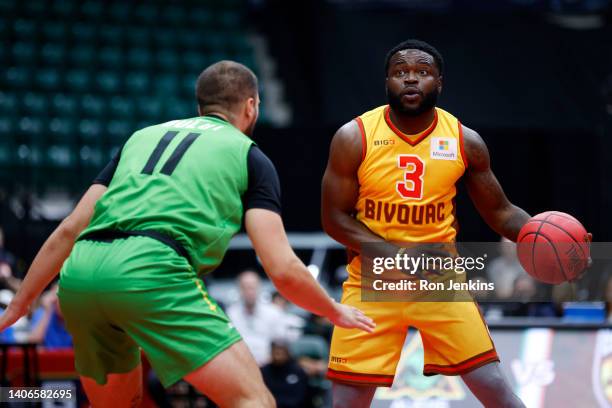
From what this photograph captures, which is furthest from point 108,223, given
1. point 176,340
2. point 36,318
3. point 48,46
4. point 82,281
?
point 48,46

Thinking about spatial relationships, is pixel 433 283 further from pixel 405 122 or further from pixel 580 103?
pixel 580 103

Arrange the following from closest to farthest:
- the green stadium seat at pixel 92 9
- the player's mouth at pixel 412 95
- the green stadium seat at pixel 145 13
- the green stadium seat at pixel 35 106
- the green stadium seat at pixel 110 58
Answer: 1. the player's mouth at pixel 412 95
2. the green stadium seat at pixel 35 106
3. the green stadium seat at pixel 110 58
4. the green stadium seat at pixel 92 9
5. the green stadium seat at pixel 145 13

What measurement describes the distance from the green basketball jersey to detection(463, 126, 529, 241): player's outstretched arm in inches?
61.3

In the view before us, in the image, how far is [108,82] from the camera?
1504cm

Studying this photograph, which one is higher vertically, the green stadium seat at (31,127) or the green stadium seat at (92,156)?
the green stadium seat at (31,127)

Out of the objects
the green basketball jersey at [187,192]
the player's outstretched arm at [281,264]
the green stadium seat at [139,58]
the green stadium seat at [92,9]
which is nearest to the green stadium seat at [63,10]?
the green stadium seat at [92,9]

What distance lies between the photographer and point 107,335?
3.97 metres

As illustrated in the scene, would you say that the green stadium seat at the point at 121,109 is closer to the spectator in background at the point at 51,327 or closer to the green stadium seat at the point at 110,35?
the green stadium seat at the point at 110,35

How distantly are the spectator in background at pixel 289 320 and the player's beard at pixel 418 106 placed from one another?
4.67 metres

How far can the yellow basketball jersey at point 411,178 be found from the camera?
510 centimetres

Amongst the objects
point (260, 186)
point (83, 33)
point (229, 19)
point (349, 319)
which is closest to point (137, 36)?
point (83, 33)

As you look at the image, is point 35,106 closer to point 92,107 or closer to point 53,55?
point 92,107

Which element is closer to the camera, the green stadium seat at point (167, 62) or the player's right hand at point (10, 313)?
the player's right hand at point (10, 313)

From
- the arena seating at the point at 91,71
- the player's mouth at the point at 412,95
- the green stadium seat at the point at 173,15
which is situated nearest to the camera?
the player's mouth at the point at 412,95
